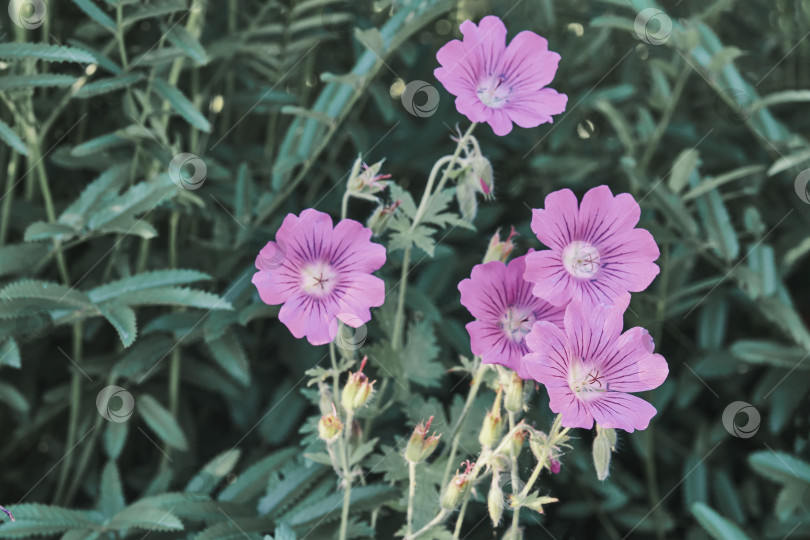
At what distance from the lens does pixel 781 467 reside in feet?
3.34

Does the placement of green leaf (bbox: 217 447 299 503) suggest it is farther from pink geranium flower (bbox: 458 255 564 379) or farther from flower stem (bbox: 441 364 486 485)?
pink geranium flower (bbox: 458 255 564 379)

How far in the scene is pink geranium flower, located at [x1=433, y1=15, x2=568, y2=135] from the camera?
2.36 feet

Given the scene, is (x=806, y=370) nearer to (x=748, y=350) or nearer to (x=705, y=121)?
(x=748, y=350)

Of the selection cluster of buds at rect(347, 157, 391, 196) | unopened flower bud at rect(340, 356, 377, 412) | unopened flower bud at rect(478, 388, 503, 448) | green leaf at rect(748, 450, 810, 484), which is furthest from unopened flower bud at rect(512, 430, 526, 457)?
green leaf at rect(748, 450, 810, 484)

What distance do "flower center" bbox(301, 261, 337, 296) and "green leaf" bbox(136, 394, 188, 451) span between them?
0.37 meters

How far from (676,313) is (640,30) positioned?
15.2 inches

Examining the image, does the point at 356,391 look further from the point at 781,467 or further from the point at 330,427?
the point at 781,467

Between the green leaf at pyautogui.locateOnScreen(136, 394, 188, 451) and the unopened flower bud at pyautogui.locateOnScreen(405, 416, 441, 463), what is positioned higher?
the green leaf at pyautogui.locateOnScreen(136, 394, 188, 451)

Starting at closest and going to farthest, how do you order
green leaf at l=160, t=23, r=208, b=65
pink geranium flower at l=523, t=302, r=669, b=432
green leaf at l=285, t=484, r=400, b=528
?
pink geranium flower at l=523, t=302, r=669, b=432 < green leaf at l=285, t=484, r=400, b=528 < green leaf at l=160, t=23, r=208, b=65

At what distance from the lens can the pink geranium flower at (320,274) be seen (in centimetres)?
70

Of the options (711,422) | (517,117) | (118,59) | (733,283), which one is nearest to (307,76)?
(118,59)

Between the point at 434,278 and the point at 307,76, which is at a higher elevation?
the point at 307,76

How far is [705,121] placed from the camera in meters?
1.40

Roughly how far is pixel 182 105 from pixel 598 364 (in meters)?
0.58
